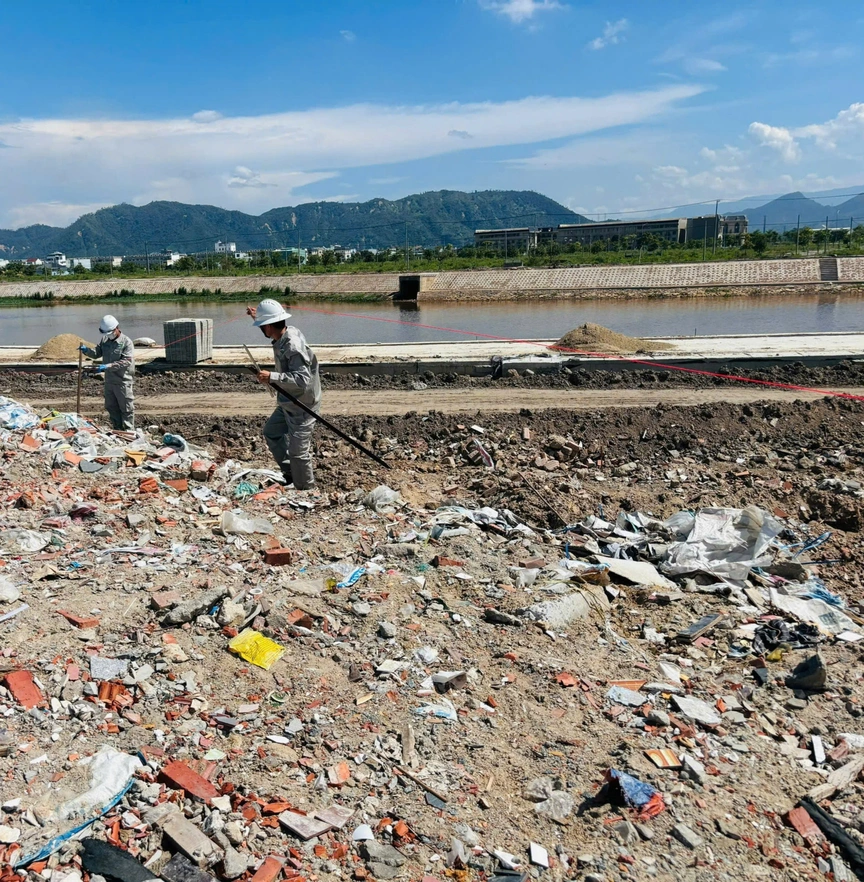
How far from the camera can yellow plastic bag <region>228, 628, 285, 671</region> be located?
4188mm

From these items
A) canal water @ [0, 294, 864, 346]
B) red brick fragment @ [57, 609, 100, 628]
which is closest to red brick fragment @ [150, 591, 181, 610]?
red brick fragment @ [57, 609, 100, 628]

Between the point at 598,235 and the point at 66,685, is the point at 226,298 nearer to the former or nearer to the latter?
the point at 66,685

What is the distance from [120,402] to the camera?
972 centimetres

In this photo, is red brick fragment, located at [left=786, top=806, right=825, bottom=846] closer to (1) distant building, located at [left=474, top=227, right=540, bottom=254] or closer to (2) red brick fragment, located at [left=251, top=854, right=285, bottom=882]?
A: (2) red brick fragment, located at [left=251, top=854, right=285, bottom=882]

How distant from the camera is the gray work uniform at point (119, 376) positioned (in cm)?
948

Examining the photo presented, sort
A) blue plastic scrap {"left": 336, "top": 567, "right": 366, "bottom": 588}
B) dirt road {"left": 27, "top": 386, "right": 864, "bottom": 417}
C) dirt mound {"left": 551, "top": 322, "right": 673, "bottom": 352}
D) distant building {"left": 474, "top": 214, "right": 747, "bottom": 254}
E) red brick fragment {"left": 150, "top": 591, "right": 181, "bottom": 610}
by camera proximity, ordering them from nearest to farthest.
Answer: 1. red brick fragment {"left": 150, "top": 591, "right": 181, "bottom": 610}
2. blue plastic scrap {"left": 336, "top": 567, "right": 366, "bottom": 588}
3. dirt road {"left": 27, "top": 386, "right": 864, "bottom": 417}
4. dirt mound {"left": 551, "top": 322, "right": 673, "bottom": 352}
5. distant building {"left": 474, "top": 214, "right": 747, "bottom": 254}

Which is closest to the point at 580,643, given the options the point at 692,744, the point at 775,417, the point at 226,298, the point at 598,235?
the point at 692,744

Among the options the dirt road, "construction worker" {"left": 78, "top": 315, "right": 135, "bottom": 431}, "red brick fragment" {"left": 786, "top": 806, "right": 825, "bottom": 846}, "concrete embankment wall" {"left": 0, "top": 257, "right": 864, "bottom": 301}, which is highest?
"concrete embankment wall" {"left": 0, "top": 257, "right": 864, "bottom": 301}

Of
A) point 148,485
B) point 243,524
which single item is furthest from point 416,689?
point 148,485

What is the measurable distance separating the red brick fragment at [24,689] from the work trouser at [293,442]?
12.6 ft

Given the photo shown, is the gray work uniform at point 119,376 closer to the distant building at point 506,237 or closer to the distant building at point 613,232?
the distant building at point 613,232

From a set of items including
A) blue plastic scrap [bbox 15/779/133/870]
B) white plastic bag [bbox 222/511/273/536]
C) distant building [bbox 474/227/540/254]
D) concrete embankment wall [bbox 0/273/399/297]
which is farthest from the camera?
distant building [bbox 474/227/540/254]

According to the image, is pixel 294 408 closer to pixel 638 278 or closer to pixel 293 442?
pixel 293 442

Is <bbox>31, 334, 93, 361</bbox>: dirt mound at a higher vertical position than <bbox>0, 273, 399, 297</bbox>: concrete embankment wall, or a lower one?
lower
